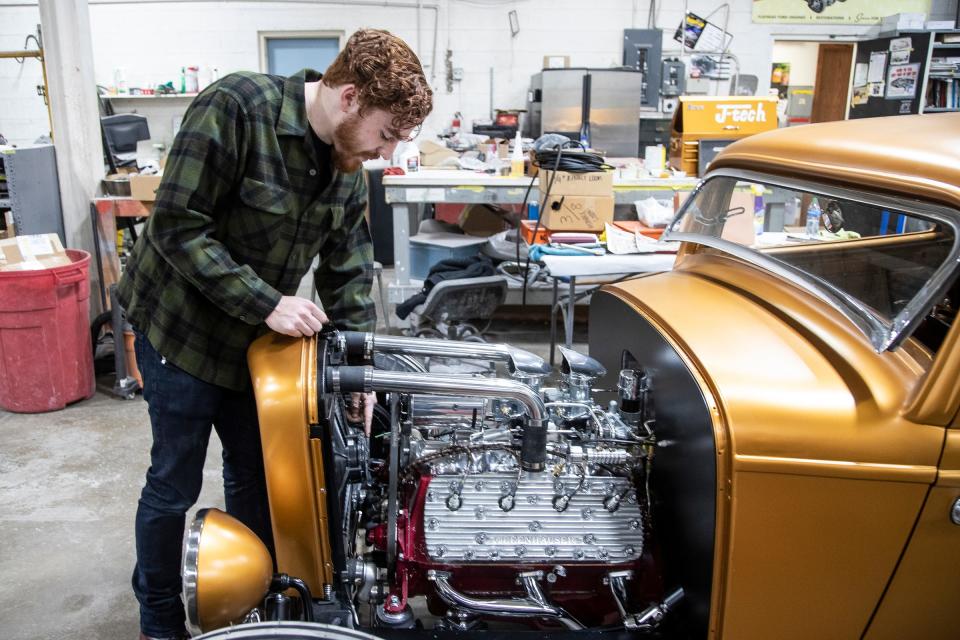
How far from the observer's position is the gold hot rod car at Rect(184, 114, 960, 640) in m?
1.45

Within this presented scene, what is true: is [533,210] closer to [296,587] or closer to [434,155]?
[434,155]

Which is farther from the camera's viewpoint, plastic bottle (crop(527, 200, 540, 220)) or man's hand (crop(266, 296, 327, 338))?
plastic bottle (crop(527, 200, 540, 220))

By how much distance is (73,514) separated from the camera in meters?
3.05

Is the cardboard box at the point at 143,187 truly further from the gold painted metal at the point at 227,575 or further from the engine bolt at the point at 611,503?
the engine bolt at the point at 611,503

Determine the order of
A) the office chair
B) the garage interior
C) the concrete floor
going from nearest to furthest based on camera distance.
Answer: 1. the concrete floor
2. the garage interior
3. the office chair

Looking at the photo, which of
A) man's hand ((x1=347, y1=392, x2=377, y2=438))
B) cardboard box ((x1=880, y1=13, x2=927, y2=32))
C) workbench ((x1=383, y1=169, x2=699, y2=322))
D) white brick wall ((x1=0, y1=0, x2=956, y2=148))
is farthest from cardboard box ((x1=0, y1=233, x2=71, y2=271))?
cardboard box ((x1=880, y1=13, x2=927, y2=32))

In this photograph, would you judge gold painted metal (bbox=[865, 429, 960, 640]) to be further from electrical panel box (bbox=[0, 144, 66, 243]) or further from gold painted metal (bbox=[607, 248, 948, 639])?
electrical panel box (bbox=[0, 144, 66, 243])

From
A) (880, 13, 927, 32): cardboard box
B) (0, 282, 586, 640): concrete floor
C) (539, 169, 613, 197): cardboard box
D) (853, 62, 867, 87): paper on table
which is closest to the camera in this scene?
(0, 282, 586, 640): concrete floor

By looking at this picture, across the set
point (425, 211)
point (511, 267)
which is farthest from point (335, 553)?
point (425, 211)

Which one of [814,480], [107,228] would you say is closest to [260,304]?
[814,480]

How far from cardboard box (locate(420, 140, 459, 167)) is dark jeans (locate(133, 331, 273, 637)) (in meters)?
4.51

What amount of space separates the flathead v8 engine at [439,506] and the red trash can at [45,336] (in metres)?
2.60

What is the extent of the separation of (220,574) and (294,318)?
1.86 ft

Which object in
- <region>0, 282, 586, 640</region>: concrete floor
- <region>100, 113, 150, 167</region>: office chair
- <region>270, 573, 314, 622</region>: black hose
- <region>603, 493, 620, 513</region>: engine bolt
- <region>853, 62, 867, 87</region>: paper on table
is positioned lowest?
<region>0, 282, 586, 640</region>: concrete floor
